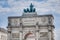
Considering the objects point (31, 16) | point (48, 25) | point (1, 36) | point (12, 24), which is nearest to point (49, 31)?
point (48, 25)

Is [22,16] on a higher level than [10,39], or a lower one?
higher

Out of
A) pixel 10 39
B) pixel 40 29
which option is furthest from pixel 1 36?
pixel 40 29

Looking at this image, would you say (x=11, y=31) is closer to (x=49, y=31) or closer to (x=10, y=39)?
(x=10, y=39)

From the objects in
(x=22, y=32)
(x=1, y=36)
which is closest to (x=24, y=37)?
(x=22, y=32)

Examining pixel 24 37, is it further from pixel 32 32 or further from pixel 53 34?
pixel 53 34

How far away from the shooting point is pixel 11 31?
1642 inches

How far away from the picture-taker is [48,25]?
40250mm

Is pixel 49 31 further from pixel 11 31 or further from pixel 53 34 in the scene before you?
pixel 11 31

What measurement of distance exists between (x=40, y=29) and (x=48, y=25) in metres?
1.68

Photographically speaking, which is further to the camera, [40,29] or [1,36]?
[1,36]

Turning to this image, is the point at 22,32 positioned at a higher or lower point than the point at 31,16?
lower

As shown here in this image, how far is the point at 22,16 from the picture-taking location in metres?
41.7

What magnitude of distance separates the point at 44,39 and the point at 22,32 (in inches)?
166

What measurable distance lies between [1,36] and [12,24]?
11.7 meters
